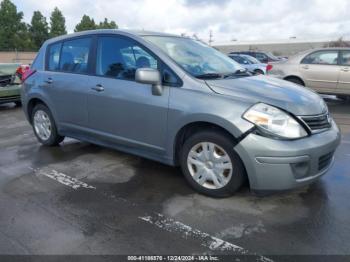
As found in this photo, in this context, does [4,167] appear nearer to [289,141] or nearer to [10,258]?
[10,258]

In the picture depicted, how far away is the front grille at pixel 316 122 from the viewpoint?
3371 mm

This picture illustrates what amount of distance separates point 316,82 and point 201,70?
6.49 meters

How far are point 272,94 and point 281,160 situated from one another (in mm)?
711

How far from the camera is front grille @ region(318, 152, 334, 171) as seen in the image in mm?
3395

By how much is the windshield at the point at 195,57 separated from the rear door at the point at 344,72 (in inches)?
224

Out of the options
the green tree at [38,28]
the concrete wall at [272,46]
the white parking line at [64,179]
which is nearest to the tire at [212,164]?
the white parking line at [64,179]

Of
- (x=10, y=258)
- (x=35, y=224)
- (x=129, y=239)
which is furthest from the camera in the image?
(x=35, y=224)

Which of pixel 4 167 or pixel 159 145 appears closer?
pixel 159 145

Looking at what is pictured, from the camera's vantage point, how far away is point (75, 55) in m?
4.89

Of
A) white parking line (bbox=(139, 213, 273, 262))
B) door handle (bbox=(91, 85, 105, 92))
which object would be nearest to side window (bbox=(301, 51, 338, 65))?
door handle (bbox=(91, 85, 105, 92))

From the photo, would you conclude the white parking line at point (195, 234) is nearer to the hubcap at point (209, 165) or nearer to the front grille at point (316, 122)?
the hubcap at point (209, 165)

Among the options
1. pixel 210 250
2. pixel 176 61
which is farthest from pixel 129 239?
pixel 176 61

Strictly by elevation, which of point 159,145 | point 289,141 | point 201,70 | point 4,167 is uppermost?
point 201,70

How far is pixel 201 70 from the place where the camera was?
3.97 metres
